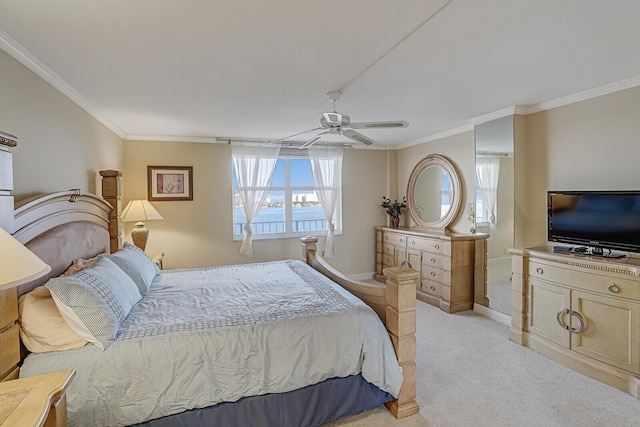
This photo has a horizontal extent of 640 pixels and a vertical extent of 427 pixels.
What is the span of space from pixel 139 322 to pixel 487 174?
12.9 feet

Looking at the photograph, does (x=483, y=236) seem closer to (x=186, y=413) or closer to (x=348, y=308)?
(x=348, y=308)

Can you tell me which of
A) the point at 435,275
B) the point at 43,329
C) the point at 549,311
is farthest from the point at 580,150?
the point at 43,329

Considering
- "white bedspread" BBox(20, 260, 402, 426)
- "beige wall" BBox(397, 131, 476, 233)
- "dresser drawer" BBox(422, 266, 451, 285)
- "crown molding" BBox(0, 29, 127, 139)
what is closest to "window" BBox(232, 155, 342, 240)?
"dresser drawer" BBox(422, 266, 451, 285)

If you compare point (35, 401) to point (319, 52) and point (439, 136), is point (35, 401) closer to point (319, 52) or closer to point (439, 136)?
point (319, 52)

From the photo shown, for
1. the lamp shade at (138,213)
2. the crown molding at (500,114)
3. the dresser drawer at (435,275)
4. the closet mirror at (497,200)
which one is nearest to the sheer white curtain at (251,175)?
the lamp shade at (138,213)

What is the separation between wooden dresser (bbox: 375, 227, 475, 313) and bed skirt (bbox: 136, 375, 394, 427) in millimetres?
2364

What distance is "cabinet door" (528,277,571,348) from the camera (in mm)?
2848

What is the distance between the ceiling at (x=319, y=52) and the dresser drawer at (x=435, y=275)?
211 cm

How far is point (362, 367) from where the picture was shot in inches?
82.1

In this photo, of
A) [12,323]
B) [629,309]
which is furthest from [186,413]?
[629,309]

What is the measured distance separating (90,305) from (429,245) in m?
3.94

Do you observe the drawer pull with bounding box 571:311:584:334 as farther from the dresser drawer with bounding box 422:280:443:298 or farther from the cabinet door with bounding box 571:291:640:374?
the dresser drawer with bounding box 422:280:443:298

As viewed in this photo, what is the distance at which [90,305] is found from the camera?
177 cm

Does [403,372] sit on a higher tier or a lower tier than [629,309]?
lower
